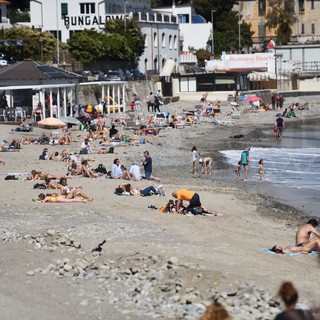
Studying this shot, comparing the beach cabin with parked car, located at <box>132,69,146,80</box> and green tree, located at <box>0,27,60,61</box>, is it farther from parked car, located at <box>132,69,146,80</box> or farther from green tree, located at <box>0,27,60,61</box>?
parked car, located at <box>132,69,146,80</box>

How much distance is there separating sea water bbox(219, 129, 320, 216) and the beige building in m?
51.4

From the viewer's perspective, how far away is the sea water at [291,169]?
24516mm

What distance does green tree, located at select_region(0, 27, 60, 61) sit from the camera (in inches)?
2173

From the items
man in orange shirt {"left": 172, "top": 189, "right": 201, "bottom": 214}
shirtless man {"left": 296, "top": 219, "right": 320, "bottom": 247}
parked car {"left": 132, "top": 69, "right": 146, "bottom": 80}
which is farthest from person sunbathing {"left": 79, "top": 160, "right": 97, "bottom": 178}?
parked car {"left": 132, "top": 69, "right": 146, "bottom": 80}

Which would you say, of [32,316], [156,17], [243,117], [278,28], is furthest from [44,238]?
[278,28]

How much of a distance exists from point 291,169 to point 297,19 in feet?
216

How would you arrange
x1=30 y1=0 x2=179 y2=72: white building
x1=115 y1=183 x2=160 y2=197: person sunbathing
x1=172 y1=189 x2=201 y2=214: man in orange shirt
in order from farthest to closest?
x1=30 y1=0 x2=179 y2=72: white building, x1=115 y1=183 x2=160 y2=197: person sunbathing, x1=172 y1=189 x2=201 y2=214: man in orange shirt

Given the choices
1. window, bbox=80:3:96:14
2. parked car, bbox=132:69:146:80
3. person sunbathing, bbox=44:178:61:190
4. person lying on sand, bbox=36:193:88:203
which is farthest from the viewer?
window, bbox=80:3:96:14

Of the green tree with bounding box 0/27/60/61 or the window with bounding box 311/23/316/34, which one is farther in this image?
the window with bounding box 311/23/316/34

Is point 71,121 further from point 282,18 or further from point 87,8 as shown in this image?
point 282,18

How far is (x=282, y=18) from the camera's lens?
90188 millimetres

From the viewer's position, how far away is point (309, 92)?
228 feet

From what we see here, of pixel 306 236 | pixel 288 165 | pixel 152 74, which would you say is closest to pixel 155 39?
pixel 152 74

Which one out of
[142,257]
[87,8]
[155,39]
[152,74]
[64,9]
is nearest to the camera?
[142,257]
